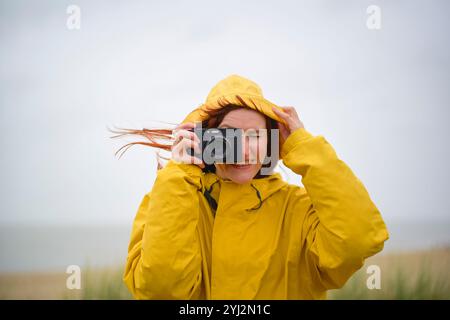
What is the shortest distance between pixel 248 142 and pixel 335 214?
29 cm

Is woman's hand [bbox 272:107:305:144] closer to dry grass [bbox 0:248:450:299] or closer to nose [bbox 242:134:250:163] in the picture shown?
nose [bbox 242:134:250:163]

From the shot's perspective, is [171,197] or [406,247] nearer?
[171,197]

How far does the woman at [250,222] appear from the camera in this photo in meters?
0.92

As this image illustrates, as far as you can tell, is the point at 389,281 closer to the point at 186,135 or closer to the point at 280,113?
the point at 280,113

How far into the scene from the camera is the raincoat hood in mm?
1066

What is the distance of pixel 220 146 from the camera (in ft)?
3.38

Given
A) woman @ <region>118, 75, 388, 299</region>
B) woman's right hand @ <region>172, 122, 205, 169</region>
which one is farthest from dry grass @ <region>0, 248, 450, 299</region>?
woman's right hand @ <region>172, 122, 205, 169</region>

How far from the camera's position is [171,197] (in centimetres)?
96

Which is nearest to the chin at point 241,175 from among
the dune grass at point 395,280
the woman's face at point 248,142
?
the woman's face at point 248,142

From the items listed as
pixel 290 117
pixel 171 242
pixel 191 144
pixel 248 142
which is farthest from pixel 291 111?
pixel 171 242

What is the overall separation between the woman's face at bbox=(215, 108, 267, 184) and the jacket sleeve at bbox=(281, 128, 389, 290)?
0.09 m
